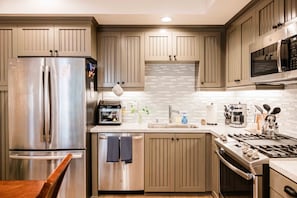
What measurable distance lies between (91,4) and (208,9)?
1414 millimetres

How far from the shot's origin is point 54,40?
137 inches

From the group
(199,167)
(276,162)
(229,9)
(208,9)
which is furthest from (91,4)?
(276,162)

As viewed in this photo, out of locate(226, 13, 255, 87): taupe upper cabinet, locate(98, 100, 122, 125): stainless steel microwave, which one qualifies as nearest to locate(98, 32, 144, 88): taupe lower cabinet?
locate(98, 100, 122, 125): stainless steel microwave

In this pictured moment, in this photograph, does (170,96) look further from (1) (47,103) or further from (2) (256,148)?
(2) (256,148)

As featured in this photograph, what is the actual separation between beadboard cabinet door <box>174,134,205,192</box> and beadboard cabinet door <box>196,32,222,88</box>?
2.92ft

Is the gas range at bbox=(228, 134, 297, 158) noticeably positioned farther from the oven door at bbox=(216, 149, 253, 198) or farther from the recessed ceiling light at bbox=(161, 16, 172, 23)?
the recessed ceiling light at bbox=(161, 16, 172, 23)

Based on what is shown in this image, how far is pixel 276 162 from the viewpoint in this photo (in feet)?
5.90

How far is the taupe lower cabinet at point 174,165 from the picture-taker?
359 centimetres

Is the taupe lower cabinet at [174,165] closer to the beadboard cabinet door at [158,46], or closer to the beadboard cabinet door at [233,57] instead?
the beadboard cabinet door at [233,57]

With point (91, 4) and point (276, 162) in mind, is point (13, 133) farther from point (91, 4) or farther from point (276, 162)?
→ point (276, 162)

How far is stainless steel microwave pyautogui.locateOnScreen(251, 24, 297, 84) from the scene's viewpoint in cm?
196

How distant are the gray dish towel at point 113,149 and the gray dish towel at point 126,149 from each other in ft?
0.20

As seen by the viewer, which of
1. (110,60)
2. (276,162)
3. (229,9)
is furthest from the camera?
(110,60)

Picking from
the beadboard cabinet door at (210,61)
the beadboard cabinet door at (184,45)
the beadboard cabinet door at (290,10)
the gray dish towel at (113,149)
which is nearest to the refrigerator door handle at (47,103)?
the gray dish towel at (113,149)
